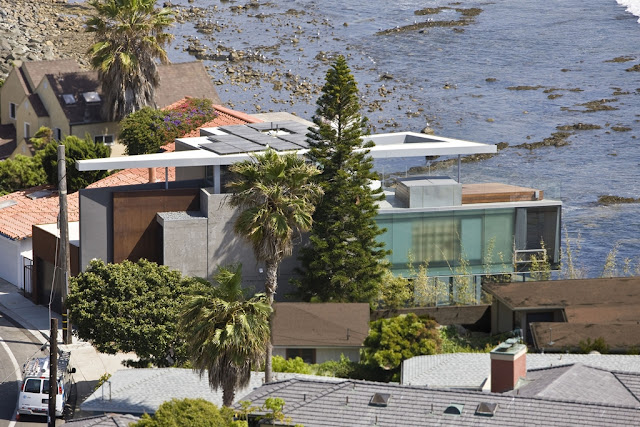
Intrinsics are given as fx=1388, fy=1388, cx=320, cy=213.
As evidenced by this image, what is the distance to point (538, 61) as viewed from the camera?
11706cm

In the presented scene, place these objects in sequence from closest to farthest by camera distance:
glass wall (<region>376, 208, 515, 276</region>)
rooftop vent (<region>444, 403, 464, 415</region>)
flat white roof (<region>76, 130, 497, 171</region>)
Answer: rooftop vent (<region>444, 403, 464, 415</region>) < flat white roof (<region>76, 130, 497, 171</region>) < glass wall (<region>376, 208, 515, 276</region>)

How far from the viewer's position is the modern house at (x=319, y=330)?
49188mm

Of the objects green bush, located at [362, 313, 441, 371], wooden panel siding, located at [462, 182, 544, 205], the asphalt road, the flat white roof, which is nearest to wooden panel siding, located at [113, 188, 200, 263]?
the flat white roof

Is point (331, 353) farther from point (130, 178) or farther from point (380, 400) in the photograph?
point (130, 178)

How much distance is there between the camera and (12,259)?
195 feet

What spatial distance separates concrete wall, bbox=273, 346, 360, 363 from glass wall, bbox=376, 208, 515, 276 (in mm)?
6960

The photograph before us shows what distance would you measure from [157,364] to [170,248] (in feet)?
24.8

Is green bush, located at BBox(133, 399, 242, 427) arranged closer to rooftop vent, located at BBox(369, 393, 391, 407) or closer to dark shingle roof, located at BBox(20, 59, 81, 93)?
rooftop vent, located at BBox(369, 393, 391, 407)

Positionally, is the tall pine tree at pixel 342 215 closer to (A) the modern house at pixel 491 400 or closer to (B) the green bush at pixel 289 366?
(B) the green bush at pixel 289 366

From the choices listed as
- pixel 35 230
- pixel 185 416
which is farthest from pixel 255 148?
pixel 185 416

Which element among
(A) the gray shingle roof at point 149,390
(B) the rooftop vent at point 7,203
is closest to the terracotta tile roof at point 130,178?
(B) the rooftop vent at point 7,203

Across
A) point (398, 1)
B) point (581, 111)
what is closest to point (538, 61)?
point (581, 111)

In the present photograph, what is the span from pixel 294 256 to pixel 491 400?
19.7 m

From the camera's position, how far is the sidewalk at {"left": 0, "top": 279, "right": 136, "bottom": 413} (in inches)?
1887
